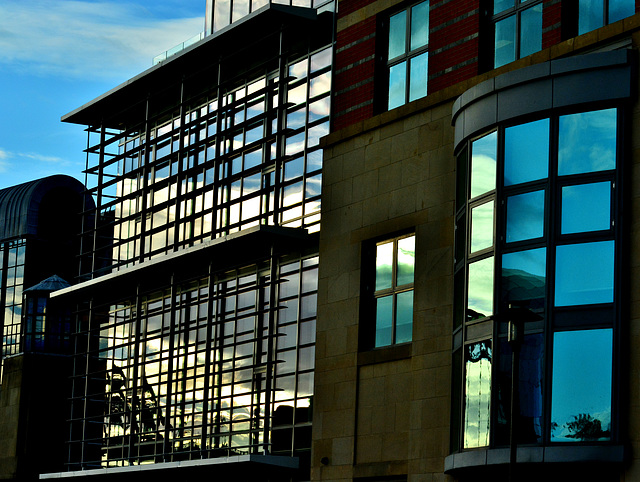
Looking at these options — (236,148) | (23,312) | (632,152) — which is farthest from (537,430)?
(23,312)

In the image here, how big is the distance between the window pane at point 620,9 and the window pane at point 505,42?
250 centimetres

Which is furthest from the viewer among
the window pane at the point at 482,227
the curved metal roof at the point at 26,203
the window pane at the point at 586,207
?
the curved metal roof at the point at 26,203

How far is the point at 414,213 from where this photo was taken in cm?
2525

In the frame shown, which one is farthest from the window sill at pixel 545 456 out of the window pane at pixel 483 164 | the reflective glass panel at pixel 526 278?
the window pane at pixel 483 164

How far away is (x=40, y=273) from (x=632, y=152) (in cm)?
3428

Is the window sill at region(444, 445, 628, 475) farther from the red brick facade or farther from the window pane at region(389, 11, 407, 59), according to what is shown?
the window pane at region(389, 11, 407, 59)

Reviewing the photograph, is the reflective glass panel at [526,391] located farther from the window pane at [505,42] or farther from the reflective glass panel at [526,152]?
the window pane at [505,42]

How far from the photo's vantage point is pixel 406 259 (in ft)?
84.8

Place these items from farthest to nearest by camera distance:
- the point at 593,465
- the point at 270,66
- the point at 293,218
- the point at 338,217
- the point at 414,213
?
the point at 270,66, the point at 293,218, the point at 338,217, the point at 414,213, the point at 593,465

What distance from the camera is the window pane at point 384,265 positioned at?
26266mm

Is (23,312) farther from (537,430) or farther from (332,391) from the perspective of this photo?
(537,430)

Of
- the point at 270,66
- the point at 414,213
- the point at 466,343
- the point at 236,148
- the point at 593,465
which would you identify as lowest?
the point at 593,465

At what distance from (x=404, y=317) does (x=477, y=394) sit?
4008 mm

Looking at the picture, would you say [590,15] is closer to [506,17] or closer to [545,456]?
[506,17]
